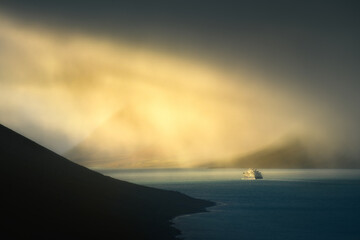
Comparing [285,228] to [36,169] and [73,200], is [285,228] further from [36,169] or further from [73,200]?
[36,169]

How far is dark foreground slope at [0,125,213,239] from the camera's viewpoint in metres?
45.5

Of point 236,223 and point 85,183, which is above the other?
point 85,183

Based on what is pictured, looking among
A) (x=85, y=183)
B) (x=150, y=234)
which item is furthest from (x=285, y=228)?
(x=85, y=183)

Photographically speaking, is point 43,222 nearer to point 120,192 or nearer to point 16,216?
point 16,216

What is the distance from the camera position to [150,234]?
5453cm

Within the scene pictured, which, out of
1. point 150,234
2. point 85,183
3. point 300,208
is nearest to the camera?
point 150,234

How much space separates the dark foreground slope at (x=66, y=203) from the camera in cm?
4550

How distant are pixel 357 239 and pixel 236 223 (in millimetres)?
22219

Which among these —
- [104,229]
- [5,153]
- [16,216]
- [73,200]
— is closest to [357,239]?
[104,229]

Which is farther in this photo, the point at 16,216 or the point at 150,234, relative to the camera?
the point at 150,234

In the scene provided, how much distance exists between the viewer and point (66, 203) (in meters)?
55.9

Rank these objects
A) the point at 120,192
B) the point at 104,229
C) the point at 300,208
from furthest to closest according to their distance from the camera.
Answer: the point at 300,208 → the point at 120,192 → the point at 104,229

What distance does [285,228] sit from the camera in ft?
243

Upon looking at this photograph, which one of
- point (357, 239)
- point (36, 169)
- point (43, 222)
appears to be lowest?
point (357, 239)
